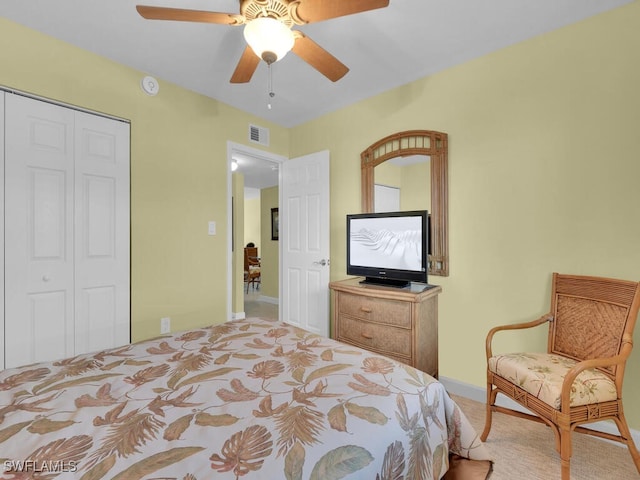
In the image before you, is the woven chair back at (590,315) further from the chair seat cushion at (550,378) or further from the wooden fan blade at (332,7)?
the wooden fan blade at (332,7)

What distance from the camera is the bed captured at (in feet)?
2.31

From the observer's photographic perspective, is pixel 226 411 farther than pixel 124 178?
No

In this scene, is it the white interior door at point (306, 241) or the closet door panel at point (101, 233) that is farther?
the white interior door at point (306, 241)

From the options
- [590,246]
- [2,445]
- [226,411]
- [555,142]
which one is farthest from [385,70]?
[2,445]

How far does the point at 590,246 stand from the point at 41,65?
3.81 m

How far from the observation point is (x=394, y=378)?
1.10m

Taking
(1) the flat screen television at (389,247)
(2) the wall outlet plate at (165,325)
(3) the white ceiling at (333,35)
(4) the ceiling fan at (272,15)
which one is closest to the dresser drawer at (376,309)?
(1) the flat screen television at (389,247)

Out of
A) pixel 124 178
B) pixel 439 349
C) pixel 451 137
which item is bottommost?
pixel 439 349

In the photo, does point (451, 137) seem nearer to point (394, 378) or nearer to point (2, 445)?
point (394, 378)

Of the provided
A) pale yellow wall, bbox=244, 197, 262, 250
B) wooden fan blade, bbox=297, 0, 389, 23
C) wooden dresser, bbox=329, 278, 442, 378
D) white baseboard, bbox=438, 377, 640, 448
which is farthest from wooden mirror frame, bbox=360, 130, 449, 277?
pale yellow wall, bbox=244, 197, 262, 250

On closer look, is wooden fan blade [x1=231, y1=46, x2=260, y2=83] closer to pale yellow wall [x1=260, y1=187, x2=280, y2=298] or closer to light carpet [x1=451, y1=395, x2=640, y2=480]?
light carpet [x1=451, y1=395, x2=640, y2=480]

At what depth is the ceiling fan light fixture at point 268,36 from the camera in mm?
1430

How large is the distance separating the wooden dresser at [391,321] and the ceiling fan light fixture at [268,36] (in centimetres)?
169

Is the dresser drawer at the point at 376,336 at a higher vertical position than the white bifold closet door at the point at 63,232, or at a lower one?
lower
